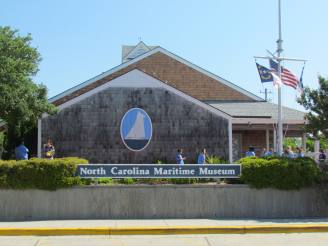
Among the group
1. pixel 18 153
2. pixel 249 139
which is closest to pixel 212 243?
pixel 18 153

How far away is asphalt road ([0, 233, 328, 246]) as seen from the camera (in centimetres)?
1091

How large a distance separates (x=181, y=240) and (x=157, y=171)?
3990mm

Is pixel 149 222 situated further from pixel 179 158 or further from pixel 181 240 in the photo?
pixel 179 158

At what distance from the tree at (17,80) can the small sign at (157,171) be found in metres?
4.95

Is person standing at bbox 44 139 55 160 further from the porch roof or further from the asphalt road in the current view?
the porch roof

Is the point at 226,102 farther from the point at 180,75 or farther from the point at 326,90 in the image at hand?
the point at 326,90

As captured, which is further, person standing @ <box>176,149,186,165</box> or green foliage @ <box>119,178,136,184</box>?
person standing @ <box>176,149,186,165</box>

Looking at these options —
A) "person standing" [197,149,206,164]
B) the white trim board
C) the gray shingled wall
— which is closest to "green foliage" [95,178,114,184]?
"person standing" [197,149,206,164]

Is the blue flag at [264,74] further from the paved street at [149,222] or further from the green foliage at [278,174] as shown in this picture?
the paved street at [149,222]

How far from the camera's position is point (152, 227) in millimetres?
12555

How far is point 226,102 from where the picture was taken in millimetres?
30281

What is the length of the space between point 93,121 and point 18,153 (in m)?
4.06

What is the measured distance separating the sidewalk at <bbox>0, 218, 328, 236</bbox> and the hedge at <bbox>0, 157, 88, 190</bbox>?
127 centimetres

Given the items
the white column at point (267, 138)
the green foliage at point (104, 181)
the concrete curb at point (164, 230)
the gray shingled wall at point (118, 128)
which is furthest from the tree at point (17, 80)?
the white column at point (267, 138)
